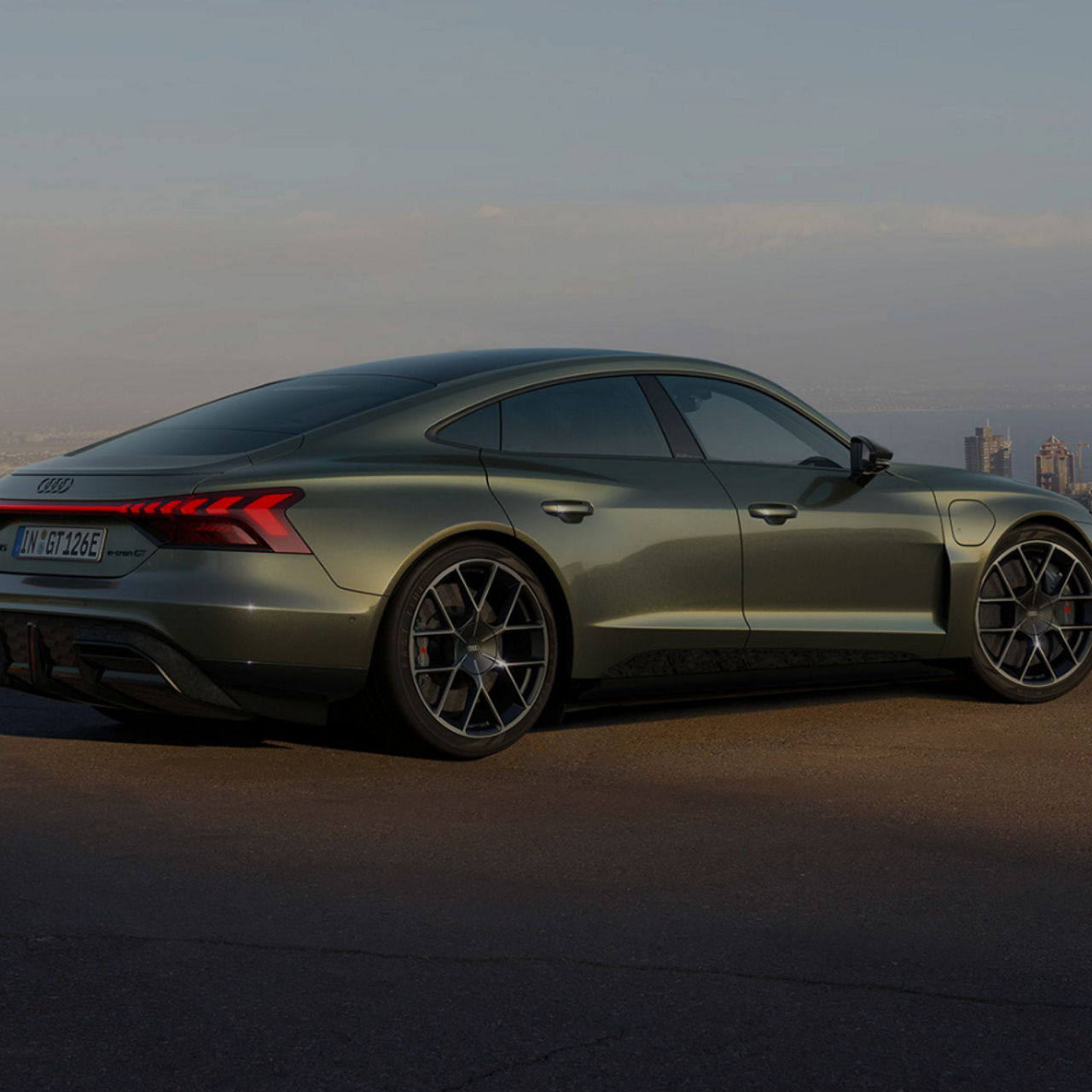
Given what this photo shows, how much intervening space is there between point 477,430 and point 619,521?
0.62m

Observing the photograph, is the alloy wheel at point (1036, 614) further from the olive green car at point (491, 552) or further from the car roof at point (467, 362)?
the car roof at point (467, 362)

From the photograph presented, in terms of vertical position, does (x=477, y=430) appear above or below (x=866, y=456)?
above

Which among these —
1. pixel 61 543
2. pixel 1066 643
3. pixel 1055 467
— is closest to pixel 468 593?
pixel 61 543

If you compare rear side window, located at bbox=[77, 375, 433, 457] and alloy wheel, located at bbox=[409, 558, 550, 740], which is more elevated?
rear side window, located at bbox=[77, 375, 433, 457]

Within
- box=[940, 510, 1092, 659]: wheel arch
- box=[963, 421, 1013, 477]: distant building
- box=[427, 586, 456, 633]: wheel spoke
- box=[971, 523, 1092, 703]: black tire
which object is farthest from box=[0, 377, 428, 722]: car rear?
box=[963, 421, 1013, 477]: distant building

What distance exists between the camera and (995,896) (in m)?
4.29

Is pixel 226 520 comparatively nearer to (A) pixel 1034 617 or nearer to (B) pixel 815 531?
(B) pixel 815 531

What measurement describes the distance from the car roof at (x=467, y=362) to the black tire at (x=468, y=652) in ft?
2.79

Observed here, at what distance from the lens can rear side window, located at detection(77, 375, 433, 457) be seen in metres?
6.07

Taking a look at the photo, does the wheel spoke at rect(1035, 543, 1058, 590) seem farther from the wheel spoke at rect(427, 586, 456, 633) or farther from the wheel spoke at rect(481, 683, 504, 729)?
the wheel spoke at rect(427, 586, 456, 633)

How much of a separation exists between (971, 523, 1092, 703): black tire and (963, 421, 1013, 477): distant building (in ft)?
1.29

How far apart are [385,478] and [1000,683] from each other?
123 inches

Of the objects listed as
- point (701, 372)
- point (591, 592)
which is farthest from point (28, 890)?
point (701, 372)

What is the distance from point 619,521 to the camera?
Answer: 6.36 meters
